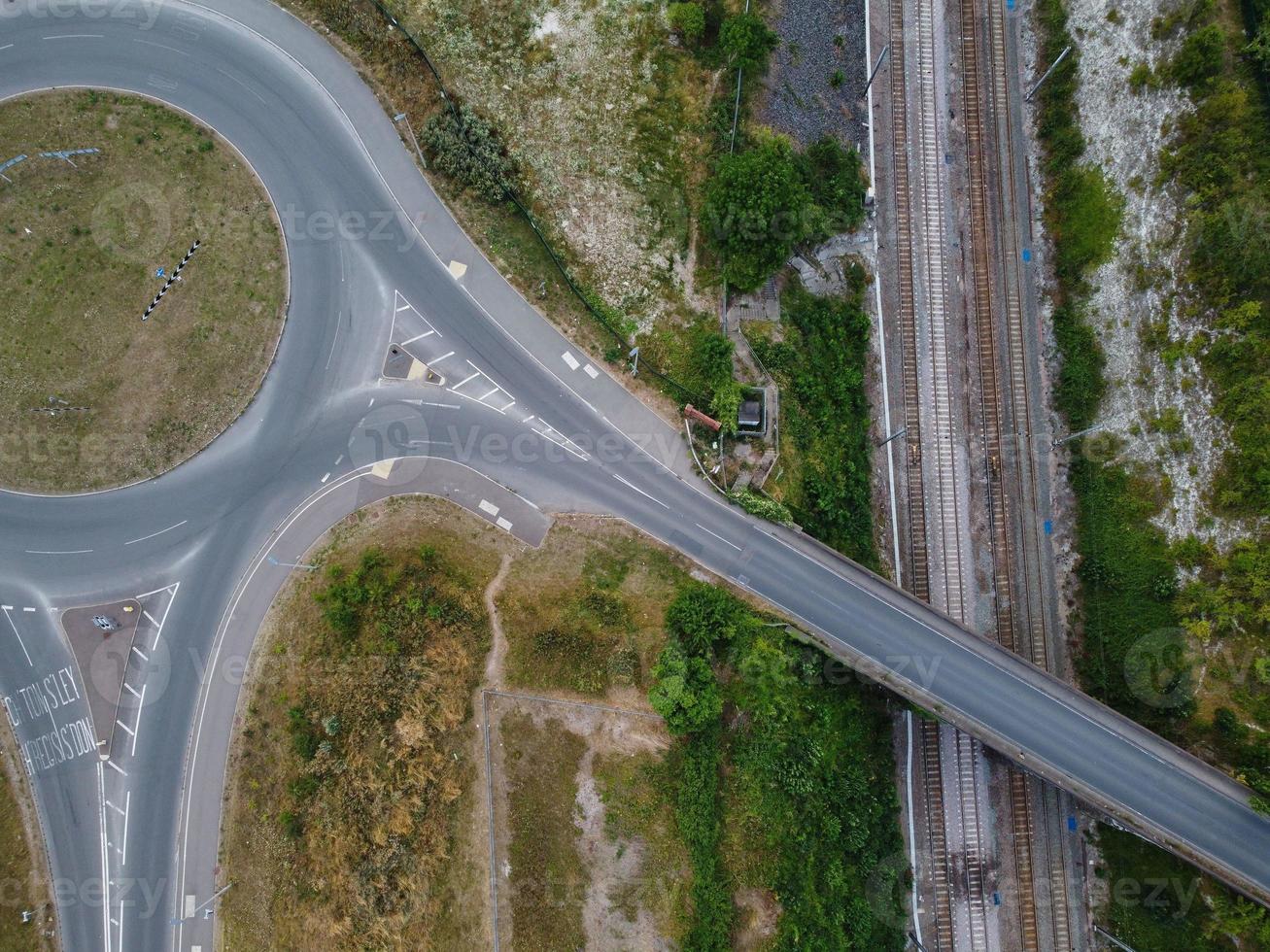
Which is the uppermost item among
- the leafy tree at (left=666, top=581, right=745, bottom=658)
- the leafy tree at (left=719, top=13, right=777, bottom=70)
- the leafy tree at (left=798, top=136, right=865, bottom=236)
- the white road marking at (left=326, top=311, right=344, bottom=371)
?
the leafy tree at (left=719, top=13, right=777, bottom=70)

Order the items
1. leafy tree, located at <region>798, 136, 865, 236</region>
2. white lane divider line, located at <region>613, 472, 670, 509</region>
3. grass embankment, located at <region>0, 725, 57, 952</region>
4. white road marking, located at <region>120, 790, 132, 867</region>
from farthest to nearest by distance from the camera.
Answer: leafy tree, located at <region>798, 136, 865, 236</region>, white lane divider line, located at <region>613, 472, 670, 509</region>, white road marking, located at <region>120, 790, 132, 867</region>, grass embankment, located at <region>0, 725, 57, 952</region>

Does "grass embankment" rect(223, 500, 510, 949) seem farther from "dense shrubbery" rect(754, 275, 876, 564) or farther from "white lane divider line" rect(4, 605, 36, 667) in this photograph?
"dense shrubbery" rect(754, 275, 876, 564)

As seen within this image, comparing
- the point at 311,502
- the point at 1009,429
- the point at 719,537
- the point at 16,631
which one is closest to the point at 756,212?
the point at 719,537

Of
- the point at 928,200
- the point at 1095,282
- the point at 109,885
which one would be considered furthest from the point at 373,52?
the point at 109,885

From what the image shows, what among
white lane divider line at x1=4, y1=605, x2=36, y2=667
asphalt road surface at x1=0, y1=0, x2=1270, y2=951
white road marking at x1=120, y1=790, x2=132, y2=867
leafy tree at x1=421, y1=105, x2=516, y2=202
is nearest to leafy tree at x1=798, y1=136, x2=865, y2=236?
asphalt road surface at x1=0, y1=0, x2=1270, y2=951

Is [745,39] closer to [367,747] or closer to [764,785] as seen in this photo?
[764,785]

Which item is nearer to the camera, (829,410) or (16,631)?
(16,631)

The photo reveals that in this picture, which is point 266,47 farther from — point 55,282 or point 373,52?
point 55,282

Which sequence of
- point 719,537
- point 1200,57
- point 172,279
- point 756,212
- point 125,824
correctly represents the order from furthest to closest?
point 719,537
point 172,279
point 125,824
point 1200,57
point 756,212
